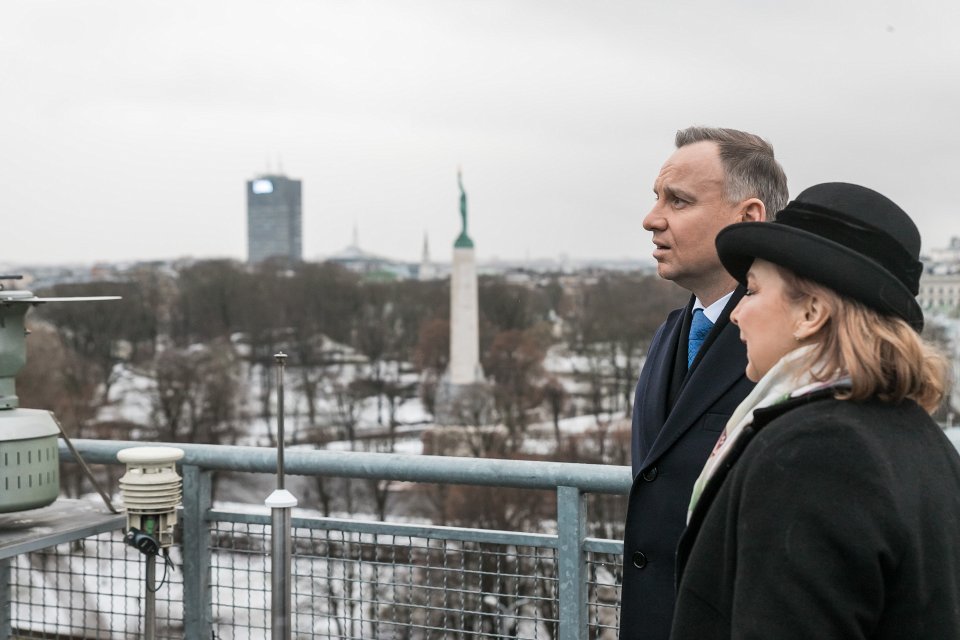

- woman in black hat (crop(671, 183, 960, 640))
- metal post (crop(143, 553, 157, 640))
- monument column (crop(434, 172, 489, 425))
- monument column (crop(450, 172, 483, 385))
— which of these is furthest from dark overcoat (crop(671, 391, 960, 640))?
monument column (crop(450, 172, 483, 385))

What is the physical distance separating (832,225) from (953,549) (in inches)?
21.7

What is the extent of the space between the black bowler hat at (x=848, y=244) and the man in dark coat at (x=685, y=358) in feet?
2.30

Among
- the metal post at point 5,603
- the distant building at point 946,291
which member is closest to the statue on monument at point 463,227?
the distant building at point 946,291

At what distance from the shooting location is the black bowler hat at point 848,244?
1797 mm

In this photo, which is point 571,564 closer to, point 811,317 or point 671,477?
point 671,477

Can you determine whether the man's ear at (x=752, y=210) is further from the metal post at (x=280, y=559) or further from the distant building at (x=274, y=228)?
the distant building at (x=274, y=228)

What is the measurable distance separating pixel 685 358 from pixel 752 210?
16.1 inches

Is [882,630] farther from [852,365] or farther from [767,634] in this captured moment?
[852,365]

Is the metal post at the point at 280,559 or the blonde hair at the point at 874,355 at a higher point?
the blonde hair at the point at 874,355

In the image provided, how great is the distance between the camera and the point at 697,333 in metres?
2.88

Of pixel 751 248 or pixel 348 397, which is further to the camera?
pixel 348 397

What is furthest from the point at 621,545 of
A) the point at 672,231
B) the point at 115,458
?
the point at 115,458

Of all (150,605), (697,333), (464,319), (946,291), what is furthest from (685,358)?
(946,291)

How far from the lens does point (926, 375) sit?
70.0 inches
